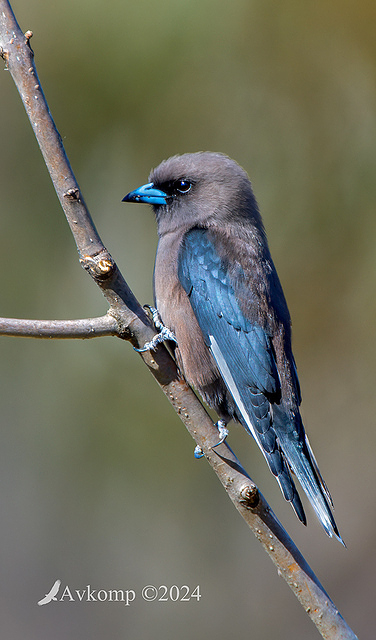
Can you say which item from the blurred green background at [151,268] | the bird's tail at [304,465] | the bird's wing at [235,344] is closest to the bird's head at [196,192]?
the bird's wing at [235,344]

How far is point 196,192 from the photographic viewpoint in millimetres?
3906

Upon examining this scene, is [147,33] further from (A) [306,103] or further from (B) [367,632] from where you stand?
(B) [367,632]

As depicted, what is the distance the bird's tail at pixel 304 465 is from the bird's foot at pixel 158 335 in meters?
0.63

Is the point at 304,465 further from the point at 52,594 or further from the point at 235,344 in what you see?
the point at 52,594

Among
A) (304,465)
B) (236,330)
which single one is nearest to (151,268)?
(236,330)

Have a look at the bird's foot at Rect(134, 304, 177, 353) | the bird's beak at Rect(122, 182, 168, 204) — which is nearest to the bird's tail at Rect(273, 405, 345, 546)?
the bird's foot at Rect(134, 304, 177, 353)

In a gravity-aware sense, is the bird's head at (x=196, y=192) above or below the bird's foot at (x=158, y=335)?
above

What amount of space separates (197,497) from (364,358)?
2.04 metres

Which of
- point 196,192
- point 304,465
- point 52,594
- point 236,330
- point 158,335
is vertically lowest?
point 304,465

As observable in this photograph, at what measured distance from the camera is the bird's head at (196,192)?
383 cm

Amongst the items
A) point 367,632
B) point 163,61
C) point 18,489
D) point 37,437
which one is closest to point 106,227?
point 163,61

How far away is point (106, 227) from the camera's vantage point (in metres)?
6.22

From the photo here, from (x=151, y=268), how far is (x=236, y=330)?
114 inches

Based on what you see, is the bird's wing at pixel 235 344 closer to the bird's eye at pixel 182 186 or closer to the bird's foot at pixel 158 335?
the bird's foot at pixel 158 335
